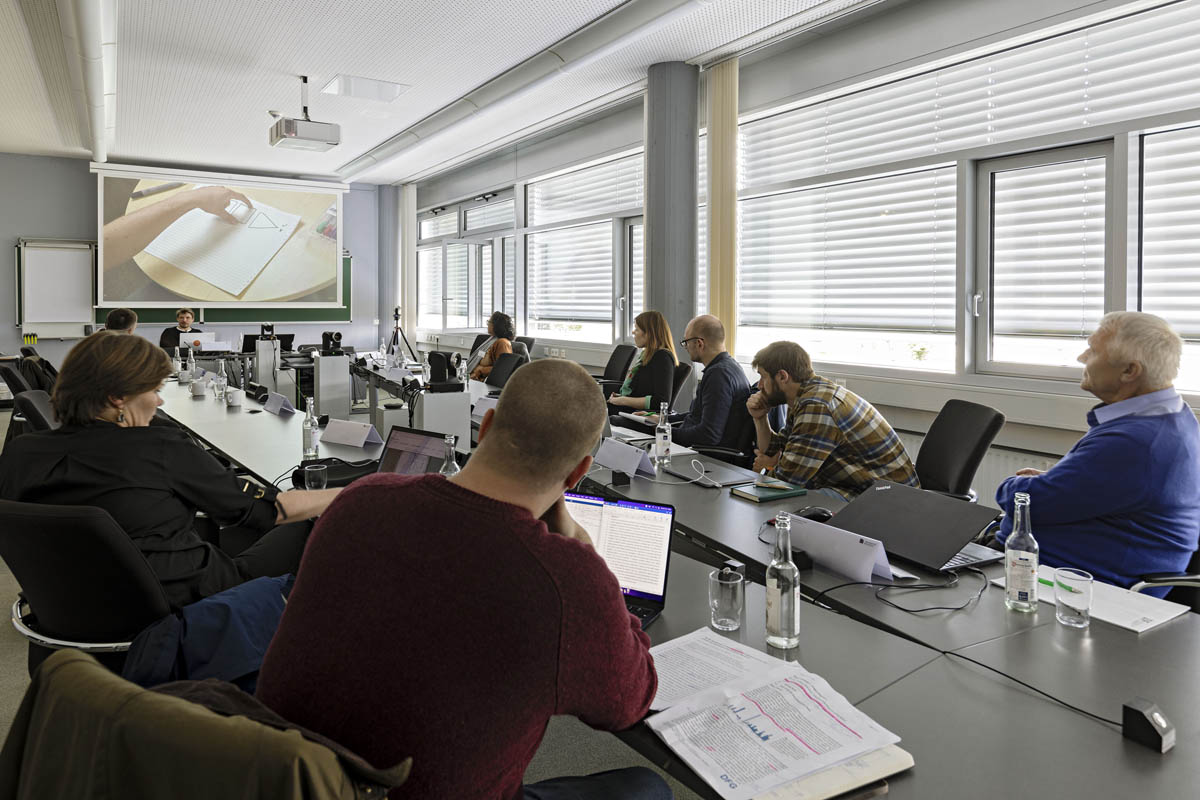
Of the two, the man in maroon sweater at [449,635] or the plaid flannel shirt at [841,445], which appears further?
the plaid flannel shirt at [841,445]

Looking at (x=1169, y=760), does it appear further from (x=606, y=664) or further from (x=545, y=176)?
(x=545, y=176)

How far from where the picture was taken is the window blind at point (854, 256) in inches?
195

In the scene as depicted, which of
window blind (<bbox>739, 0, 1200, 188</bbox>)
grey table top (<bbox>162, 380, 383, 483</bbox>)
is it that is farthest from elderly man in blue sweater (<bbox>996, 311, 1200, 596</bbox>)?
grey table top (<bbox>162, 380, 383, 483</bbox>)

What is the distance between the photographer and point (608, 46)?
5523 millimetres

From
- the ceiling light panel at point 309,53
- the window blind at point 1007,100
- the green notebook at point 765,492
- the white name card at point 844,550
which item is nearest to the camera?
the white name card at point 844,550

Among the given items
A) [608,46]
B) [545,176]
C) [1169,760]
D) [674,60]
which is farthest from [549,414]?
[545,176]

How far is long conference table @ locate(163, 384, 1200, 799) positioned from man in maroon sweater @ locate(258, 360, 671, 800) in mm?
298

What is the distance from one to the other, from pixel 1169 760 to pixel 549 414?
106cm

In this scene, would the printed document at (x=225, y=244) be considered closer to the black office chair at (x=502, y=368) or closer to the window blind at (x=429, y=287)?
the window blind at (x=429, y=287)

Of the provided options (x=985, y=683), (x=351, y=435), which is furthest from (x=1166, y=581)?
(x=351, y=435)

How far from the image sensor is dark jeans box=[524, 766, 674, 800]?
1311mm

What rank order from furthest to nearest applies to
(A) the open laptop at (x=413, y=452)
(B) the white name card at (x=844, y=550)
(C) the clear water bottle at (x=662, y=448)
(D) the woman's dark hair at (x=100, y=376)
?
(C) the clear water bottle at (x=662, y=448)
(A) the open laptop at (x=413, y=452)
(D) the woman's dark hair at (x=100, y=376)
(B) the white name card at (x=844, y=550)

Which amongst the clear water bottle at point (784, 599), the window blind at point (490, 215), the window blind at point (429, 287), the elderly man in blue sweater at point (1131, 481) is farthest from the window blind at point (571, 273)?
the clear water bottle at point (784, 599)

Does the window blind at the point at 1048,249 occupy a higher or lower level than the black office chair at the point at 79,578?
higher
